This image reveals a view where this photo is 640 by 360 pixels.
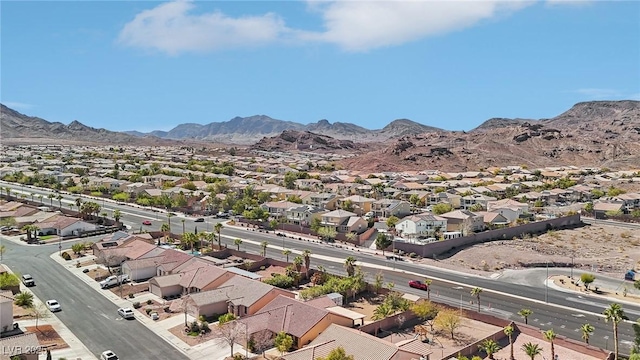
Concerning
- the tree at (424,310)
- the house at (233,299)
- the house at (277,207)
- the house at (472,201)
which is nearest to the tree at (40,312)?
the house at (233,299)

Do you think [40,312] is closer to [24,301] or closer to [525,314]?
[24,301]

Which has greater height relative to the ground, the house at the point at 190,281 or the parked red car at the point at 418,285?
the house at the point at 190,281

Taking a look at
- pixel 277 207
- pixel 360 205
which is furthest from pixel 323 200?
pixel 277 207

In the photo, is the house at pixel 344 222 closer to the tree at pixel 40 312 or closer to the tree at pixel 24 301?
the tree at pixel 40 312

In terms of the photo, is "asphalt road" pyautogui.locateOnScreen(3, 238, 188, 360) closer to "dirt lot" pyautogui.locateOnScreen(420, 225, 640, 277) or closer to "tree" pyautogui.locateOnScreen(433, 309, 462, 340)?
"tree" pyautogui.locateOnScreen(433, 309, 462, 340)

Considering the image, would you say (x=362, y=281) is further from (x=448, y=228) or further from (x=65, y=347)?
(x=448, y=228)

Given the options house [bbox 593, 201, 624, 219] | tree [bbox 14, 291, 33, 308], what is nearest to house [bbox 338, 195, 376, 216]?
house [bbox 593, 201, 624, 219]
